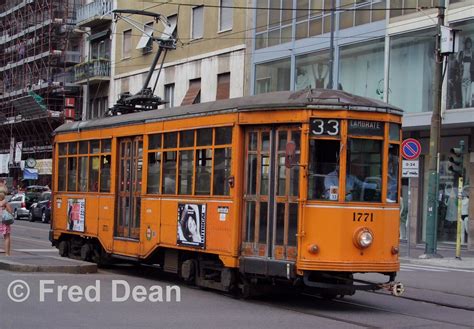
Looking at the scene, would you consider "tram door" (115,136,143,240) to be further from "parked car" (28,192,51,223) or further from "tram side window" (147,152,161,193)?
"parked car" (28,192,51,223)

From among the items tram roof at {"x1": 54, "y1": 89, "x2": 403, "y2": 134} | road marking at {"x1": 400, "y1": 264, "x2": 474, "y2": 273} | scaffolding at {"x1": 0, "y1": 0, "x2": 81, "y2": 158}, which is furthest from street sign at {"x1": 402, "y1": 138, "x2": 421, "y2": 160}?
scaffolding at {"x1": 0, "y1": 0, "x2": 81, "y2": 158}

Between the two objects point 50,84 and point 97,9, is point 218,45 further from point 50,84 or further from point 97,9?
point 50,84

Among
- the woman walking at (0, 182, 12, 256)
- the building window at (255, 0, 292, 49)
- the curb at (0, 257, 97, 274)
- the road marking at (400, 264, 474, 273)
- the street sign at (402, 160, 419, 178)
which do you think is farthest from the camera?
the building window at (255, 0, 292, 49)

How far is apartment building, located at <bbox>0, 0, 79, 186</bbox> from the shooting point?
56.3 m

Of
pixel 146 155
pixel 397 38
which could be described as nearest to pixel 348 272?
pixel 146 155

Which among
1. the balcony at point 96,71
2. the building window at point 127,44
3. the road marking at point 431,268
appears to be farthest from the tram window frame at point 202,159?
the balcony at point 96,71

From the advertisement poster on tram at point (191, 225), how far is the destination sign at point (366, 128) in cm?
290

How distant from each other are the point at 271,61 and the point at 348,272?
24.5 m

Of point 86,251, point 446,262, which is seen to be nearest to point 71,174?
point 86,251

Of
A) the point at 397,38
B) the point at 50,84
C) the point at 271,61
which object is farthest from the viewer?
the point at 50,84

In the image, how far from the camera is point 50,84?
5597 cm

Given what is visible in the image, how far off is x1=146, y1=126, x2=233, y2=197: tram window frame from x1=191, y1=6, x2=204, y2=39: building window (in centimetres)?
2577

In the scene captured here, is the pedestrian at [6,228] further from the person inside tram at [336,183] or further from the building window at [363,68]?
the building window at [363,68]

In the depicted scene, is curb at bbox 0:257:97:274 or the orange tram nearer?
the orange tram
